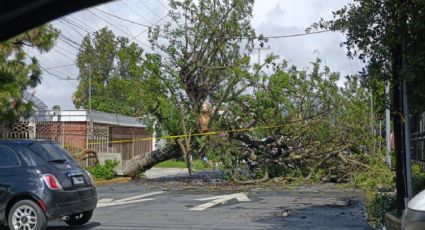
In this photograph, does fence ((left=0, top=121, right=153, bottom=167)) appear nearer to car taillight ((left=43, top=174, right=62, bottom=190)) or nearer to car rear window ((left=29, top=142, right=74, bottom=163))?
car rear window ((left=29, top=142, right=74, bottom=163))

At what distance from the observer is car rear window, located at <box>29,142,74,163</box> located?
10.9 metres

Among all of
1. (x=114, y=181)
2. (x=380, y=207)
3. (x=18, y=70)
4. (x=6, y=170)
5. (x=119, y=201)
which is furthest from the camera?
(x=114, y=181)

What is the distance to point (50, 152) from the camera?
11.1 m

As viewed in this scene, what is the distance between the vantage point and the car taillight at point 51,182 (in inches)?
410

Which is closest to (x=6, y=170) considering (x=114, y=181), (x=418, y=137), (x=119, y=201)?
(x=119, y=201)

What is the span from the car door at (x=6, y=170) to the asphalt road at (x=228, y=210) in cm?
153

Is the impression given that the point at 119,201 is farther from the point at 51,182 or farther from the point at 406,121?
the point at 406,121

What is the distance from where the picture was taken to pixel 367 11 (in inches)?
380

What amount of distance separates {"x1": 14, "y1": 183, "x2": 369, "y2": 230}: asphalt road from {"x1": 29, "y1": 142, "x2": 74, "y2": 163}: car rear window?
1.41 meters

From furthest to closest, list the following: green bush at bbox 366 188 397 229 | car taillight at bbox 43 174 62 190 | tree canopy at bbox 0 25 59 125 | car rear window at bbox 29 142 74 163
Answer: tree canopy at bbox 0 25 59 125 < car rear window at bbox 29 142 74 163 < green bush at bbox 366 188 397 229 < car taillight at bbox 43 174 62 190

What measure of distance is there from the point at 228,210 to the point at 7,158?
16.8 feet

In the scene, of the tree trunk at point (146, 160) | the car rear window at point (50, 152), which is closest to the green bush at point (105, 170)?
the tree trunk at point (146, 160)

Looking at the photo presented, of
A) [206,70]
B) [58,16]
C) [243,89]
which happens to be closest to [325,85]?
[243,89]

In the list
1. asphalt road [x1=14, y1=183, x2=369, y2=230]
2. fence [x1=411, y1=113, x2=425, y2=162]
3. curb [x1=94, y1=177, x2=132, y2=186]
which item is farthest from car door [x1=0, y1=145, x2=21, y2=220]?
curb [x1=94, y1=177, x2=132, y2=186]
